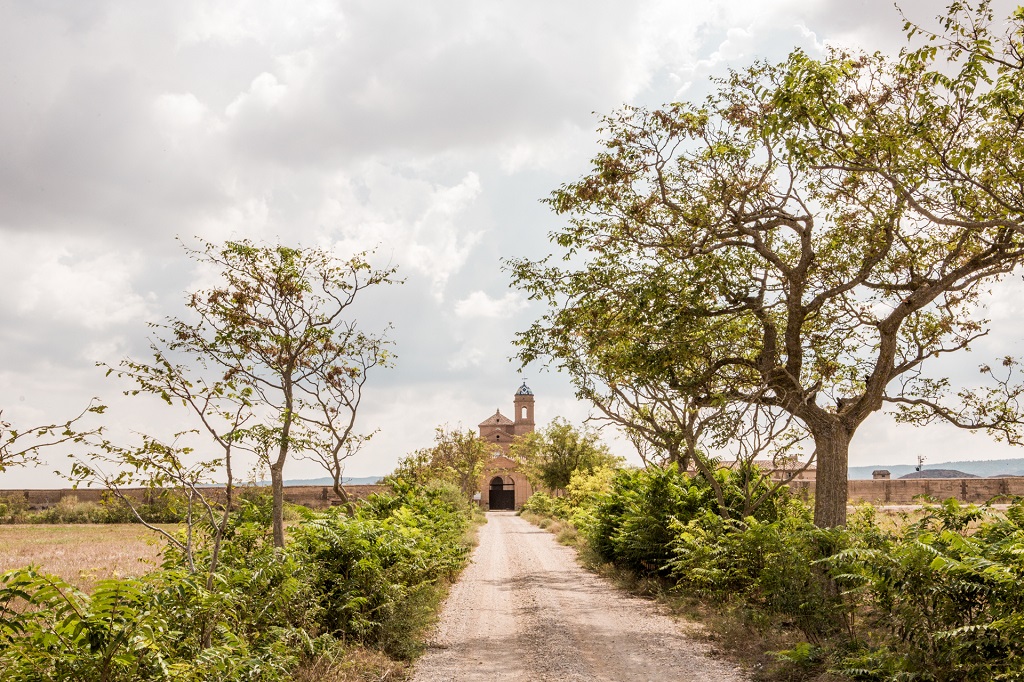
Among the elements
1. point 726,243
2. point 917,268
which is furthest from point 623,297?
point 917,268

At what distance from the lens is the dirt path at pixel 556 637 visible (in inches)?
347

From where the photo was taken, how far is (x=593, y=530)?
21.3 metres

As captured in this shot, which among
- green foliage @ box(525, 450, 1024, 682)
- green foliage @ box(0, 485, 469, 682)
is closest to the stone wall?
green foliage @ box(525, 450, 1024, 682)

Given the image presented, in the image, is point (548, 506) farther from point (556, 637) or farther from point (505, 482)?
point (556, 637)

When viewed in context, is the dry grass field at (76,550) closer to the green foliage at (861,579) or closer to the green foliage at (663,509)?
the green foliage at (663,509)

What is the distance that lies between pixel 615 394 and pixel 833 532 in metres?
13.2

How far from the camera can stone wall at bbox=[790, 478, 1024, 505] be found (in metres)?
42.7

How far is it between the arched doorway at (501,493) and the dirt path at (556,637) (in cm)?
5570

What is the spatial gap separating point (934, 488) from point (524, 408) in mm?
44457

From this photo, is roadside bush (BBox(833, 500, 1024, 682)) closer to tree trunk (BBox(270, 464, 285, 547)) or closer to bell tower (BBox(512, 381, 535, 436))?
tree trunk (BBox(270, 464, 285, 547))

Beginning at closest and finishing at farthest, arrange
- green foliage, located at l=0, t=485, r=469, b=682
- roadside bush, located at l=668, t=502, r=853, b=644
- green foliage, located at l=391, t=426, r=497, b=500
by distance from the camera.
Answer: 1. green foliage, located at l=0, t=485, r=469, b=682
2. roadside bush, located at l=668, t=502, r=853, b=644
3. green foliage, located at l=391, t=426, r=497, b=500

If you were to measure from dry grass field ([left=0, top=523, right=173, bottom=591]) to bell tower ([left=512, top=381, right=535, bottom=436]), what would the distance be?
4494 cm

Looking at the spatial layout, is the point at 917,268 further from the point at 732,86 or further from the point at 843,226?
the point at 732,86

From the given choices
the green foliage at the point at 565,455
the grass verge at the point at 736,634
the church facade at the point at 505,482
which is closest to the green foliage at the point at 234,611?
the grass verge at the point at 736,634
